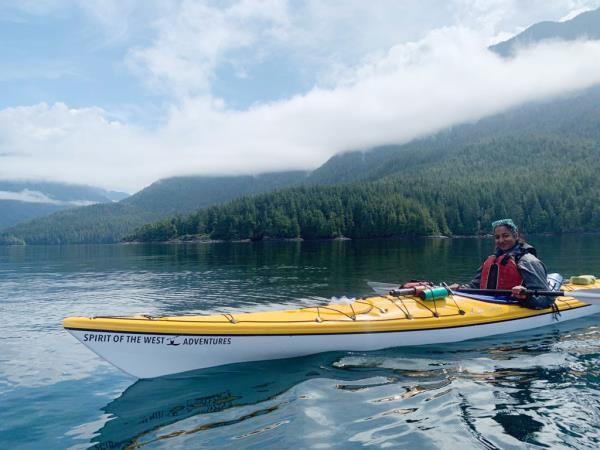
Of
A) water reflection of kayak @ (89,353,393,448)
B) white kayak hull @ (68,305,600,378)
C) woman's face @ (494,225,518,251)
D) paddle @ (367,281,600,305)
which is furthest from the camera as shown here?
woman's face @ (494,225,518,251)

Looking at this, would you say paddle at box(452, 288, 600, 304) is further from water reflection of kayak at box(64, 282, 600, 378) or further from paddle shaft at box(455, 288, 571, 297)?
water reflection of kayak at box(64, 282, 600, 378)

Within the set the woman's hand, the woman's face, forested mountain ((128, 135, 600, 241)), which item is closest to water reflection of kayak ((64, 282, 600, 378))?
the woman's hand

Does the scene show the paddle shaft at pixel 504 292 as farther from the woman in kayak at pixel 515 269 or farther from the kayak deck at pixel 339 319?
the kayak deck at pixel 339 319

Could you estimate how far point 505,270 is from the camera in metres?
13.1

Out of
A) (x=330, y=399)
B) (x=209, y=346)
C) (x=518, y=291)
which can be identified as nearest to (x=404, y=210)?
(x=518, y=291)

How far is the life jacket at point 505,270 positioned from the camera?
511 inches

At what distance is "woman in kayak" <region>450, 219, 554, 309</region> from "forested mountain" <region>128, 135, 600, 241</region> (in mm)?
109497

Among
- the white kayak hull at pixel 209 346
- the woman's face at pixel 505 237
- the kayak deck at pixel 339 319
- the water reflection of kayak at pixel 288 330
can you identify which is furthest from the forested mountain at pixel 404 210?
the white kayak hull at pixel 209 346

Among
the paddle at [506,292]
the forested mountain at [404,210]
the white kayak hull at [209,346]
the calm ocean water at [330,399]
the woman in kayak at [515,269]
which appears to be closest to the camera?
the calm ocean water at [330,399]

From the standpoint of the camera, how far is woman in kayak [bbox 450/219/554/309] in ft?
41.7

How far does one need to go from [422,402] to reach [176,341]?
498 cm

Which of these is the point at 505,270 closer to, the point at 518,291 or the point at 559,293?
the point at 518,291

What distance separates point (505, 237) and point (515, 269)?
952 millimetres

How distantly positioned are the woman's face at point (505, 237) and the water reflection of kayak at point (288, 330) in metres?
1.59
